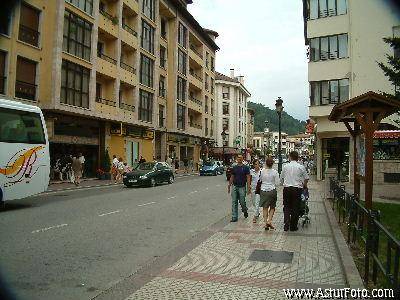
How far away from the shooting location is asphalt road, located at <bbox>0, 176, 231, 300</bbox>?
5500 mm

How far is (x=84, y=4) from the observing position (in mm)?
27156

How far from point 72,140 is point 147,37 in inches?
603

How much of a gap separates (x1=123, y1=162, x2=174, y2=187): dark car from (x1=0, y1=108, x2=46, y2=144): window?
9765mm

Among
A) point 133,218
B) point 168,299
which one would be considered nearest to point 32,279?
point 168,299

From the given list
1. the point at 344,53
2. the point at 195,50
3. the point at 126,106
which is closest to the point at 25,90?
the point at 126,106

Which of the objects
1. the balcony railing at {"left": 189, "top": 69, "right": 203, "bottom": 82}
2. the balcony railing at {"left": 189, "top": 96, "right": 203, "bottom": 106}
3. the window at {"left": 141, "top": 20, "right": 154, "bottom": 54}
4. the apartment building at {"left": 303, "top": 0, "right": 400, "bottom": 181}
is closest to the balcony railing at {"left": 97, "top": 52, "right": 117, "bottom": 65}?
the window at {"left": 141, "top": 20, "right": 154, "bottom": 54}

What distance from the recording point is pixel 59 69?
24172 mm

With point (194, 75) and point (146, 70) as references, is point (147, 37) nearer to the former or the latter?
point (146, 70)

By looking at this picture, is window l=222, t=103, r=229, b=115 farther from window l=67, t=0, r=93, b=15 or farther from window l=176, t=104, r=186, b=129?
window l=67, t=0, r=93, b=15

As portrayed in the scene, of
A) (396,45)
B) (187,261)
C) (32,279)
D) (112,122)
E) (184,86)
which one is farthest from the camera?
(184,86)

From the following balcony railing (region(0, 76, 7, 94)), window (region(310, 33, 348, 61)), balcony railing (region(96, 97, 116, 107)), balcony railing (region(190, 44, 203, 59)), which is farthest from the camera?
balcony railing (region(190, 44, 203, 59))

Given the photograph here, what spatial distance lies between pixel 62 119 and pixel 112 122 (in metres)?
6.10

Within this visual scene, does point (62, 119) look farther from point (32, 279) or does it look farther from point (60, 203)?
point (32, 279)

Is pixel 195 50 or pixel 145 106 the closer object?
pixel 145 106
